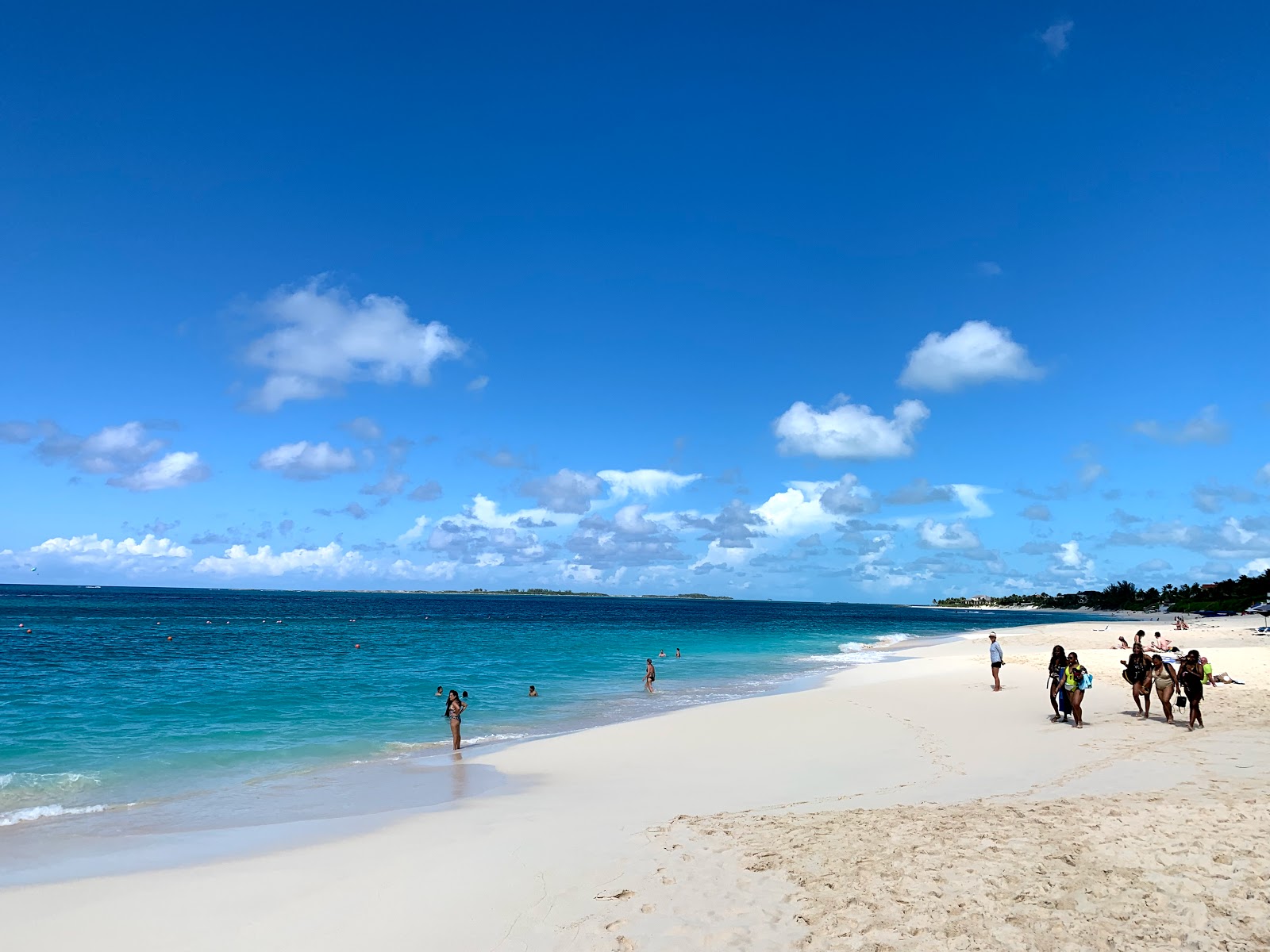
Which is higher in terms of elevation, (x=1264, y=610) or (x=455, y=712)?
(x=455, y=712)

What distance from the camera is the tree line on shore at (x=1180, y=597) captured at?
310 ft

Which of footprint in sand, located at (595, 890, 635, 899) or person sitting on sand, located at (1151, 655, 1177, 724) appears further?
person sitting on sand, located at (1151, 655, 1177, 724)

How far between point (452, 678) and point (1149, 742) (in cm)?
2591

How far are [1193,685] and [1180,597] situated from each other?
135 metres

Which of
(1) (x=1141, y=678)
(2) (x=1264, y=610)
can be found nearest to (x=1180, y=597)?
(2) (x=1264, y=610)

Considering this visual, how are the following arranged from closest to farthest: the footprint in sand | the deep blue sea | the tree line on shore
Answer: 1. the footprint in sand
2. the deep blue sea
3. the tree line on shore

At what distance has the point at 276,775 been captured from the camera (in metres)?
15.2

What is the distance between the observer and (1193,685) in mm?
16078

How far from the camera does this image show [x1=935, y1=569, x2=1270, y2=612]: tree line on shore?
94.4 metres

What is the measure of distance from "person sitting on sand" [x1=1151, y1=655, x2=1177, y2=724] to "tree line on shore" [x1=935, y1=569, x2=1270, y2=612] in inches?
3445

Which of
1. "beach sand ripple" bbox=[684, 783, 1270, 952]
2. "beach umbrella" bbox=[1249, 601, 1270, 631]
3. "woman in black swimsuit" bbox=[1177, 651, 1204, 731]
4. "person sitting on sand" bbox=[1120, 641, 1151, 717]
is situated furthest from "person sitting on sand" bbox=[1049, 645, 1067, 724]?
Answer: "beach umbrella" bbox=[1249, 601, 1270, 631]

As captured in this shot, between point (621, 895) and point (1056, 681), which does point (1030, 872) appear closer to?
point (621, 895)

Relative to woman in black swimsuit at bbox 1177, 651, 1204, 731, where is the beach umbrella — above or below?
below

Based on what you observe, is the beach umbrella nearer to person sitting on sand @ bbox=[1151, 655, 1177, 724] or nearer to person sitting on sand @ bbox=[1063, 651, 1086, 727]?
person sitting on sand @ bbox=[1151, 655, 1177, 724]
